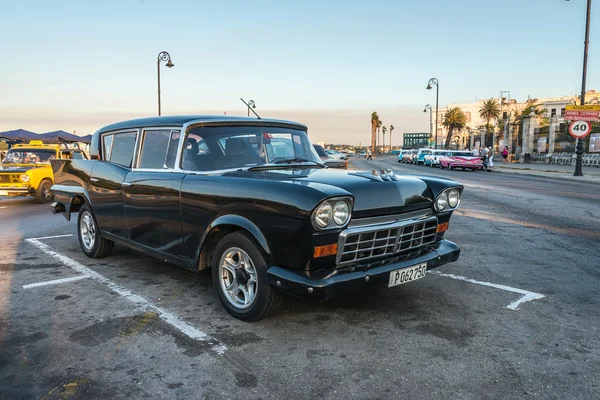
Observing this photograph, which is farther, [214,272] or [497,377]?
[214,272]

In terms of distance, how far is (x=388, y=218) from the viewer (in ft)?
12.6

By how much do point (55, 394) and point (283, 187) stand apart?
195cm

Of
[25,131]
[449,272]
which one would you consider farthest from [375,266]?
[25,131]

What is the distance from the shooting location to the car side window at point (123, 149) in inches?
206

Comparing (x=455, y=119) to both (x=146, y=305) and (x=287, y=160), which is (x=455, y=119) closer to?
(x=287, y=160)

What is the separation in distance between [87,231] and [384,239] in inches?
172

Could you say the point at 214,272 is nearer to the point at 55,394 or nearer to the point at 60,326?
the point at 60,326

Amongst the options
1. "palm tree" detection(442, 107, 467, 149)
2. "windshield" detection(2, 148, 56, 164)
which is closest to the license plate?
"windshield" detection(2, 148, 56, 164)

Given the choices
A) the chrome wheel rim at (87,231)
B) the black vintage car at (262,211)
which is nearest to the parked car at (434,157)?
the chrome wheel rim at (87,231)

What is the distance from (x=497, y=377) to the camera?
116 inches

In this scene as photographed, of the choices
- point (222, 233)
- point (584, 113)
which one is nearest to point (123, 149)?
point (222, 233)

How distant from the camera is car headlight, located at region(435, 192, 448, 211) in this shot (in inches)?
170

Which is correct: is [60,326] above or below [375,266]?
below

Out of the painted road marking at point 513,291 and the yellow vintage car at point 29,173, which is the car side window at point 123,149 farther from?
the yellow vintage car at point 29,173
